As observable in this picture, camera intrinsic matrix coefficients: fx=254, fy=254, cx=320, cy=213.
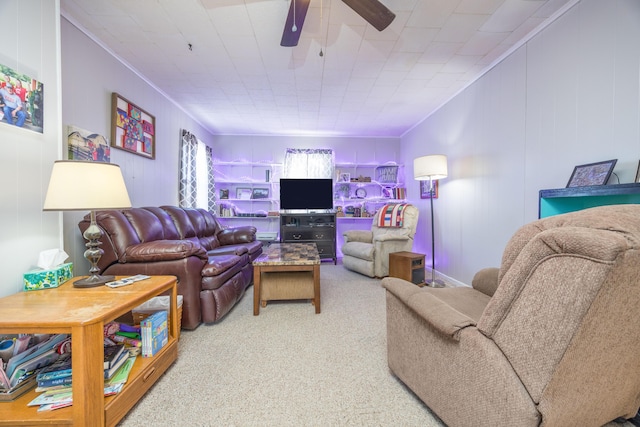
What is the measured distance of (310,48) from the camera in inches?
94.8

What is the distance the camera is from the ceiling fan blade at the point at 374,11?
4.96 feet

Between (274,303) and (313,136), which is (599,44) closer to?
(274,303)

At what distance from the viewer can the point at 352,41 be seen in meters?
2.29

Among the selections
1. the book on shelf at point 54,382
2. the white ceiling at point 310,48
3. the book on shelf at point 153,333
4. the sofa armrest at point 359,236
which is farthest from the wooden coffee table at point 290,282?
the white ceiling at point 310,48

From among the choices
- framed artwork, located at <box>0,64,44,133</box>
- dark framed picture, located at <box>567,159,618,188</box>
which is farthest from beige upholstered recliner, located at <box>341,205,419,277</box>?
framed artwork, located at <box>0,64,44,133</box>

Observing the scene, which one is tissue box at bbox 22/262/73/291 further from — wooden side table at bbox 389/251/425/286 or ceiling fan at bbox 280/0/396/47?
wooden side table at bbox 389/251/425/286

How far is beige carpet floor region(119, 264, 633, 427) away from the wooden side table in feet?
3.34

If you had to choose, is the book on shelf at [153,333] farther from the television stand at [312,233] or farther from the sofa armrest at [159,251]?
the television stand at [312,233]

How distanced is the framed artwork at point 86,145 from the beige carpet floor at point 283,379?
172 cm

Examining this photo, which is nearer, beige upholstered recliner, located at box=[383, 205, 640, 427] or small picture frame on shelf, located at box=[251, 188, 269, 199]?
beige upholstered recliner, located at box=[383, 205, 640, 427]

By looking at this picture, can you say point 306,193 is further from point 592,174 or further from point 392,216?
point 592,174

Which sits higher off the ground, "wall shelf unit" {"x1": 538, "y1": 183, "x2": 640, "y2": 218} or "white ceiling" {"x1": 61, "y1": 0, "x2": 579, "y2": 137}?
"white ceiling" {"x1": 61, "y1": 0, "x2": 579, "y2": 137}

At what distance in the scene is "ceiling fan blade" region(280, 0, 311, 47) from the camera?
1.61 meters

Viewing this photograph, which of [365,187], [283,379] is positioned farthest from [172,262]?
[365,187]
